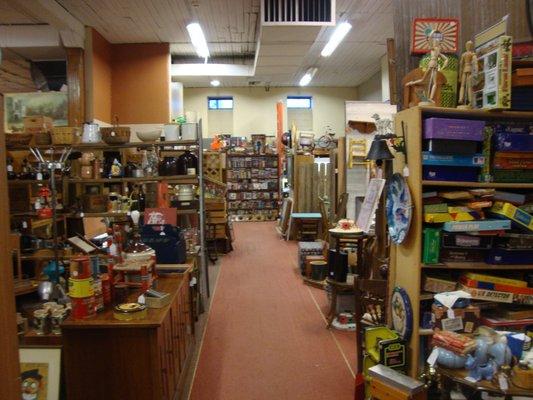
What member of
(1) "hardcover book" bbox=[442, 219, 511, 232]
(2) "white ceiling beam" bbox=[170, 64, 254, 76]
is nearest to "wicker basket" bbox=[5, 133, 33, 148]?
(1) "hardcover book" bbox=[442, 219, 511, 232]

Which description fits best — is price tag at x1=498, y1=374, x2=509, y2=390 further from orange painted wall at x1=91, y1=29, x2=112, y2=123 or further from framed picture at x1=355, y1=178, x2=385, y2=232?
orange painted wall at x1=91, y1=29, x2=112, y2=123

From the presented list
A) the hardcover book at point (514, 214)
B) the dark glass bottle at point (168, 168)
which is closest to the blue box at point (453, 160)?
the hardcover book at point (514, 214)

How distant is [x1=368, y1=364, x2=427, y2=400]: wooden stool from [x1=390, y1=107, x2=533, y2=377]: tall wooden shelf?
43cm

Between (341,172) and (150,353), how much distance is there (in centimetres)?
413

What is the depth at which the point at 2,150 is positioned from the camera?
3.62 ft

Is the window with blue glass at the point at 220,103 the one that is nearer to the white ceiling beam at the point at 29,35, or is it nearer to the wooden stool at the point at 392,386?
the white ceiling beam at the point at 29,35

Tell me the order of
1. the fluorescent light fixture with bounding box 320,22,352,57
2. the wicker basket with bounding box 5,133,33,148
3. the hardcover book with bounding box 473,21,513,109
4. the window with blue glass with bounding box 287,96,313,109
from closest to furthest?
the hardcover book with bounding box 473,21,513,109 < the wicker basket with bounding box 5,133,33,148 < the fluorescent light fixture with bounding box 320,22,352,57 < the window with blue glass with bounding box 287,96,313,109

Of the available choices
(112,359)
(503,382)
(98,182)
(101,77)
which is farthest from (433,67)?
(101,77)

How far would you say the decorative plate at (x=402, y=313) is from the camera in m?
2.82

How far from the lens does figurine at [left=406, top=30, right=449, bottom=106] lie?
2.72 m

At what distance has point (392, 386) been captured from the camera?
2.36 m

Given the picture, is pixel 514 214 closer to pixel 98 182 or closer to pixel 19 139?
pixel 98 182

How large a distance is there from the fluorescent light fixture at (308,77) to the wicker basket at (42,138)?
305 inches

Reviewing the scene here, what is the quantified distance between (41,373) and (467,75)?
3192 millimetres
